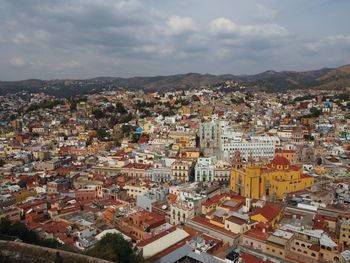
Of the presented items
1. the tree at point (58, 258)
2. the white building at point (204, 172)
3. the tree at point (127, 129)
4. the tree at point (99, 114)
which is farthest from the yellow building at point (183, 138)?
the tree at point (58, 258)

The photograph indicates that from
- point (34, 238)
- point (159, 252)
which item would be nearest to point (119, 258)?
point (159, 252)

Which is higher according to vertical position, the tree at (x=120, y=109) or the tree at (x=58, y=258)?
the tree at (x=120, y=109)

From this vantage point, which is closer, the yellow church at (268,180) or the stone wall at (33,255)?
the stone wall at (33,255)

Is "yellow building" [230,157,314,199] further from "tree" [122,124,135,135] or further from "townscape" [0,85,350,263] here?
"tree" [122,124,135,135]

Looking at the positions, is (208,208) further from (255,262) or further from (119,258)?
(119,258)

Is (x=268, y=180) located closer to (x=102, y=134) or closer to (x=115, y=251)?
(x=115, y=251)

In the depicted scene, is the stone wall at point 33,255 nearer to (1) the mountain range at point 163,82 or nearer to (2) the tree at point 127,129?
(2) the tree at point 127,129
